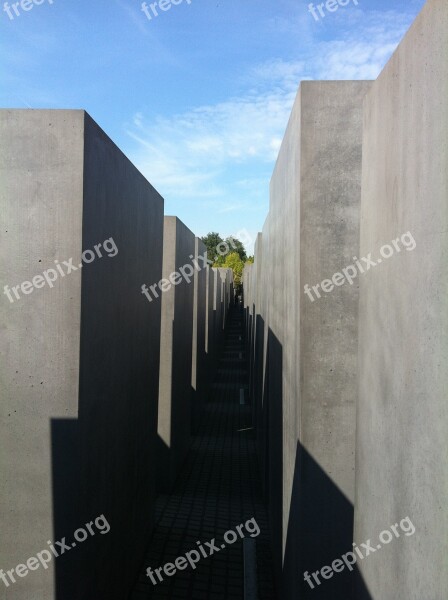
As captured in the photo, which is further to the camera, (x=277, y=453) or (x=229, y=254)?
(x=229, y=254)

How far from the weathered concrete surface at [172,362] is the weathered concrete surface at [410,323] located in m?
5.41

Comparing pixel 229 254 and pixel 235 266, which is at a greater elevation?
pixel 229 254

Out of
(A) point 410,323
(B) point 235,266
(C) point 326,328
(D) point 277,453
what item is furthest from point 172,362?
(B) point 235,266

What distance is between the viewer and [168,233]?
8.03 m

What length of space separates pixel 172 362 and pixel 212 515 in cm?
229

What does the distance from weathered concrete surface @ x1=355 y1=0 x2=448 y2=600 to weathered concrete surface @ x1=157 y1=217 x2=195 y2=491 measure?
5.41 metres

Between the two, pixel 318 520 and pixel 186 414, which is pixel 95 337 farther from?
pixel 186 414

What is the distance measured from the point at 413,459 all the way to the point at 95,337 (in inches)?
99.6

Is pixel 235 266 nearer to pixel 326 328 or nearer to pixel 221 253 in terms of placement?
pixel 221 253

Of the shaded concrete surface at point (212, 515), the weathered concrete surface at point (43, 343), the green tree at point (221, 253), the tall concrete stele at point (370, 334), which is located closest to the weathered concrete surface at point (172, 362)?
the shaded concrete surface at point (212, 515)

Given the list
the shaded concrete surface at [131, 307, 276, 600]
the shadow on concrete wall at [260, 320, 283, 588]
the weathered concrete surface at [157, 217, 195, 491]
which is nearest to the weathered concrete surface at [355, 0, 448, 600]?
the shadow on concrete wall at [260, 320, 283, 588]

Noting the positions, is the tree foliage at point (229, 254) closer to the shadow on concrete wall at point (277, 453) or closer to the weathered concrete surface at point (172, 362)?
the weathered concrete surface at point (172, 362)

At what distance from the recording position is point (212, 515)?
6996mm

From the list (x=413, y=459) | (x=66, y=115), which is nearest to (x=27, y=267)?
(x=66, y=115)
